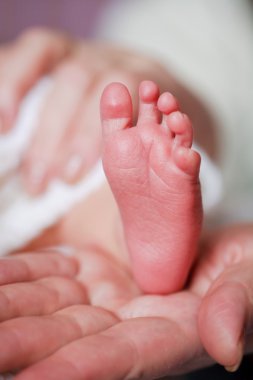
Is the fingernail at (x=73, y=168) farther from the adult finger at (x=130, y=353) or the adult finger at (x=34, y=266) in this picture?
the adult finger at (x=130, y=353)

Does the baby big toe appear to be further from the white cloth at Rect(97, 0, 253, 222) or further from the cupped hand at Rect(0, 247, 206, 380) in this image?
the white cloth at Rect(97, 0, 253, 222)

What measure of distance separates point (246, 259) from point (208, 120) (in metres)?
0.62

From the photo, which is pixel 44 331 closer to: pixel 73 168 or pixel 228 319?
pixel 228 319

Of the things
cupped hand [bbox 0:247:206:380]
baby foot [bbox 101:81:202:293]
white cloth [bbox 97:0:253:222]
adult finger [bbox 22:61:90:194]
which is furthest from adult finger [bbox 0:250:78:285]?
white cloth [bbox 97:0:253:222]

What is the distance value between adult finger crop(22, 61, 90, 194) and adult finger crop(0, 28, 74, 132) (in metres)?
0.04

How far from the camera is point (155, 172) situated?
545 millimetres

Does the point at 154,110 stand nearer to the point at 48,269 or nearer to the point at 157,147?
the point at 157,147

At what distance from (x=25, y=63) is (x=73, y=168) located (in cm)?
23

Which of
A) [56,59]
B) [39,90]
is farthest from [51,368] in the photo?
[56,59]

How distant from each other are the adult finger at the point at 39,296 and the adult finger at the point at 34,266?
13 millimetres

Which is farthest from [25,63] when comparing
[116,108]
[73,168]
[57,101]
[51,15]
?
[51,15]

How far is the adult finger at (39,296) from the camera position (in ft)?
1.66

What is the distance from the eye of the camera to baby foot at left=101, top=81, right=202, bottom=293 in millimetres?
533

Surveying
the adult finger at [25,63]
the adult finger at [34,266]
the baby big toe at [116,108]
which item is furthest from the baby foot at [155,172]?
the adult finger at [25,63]
